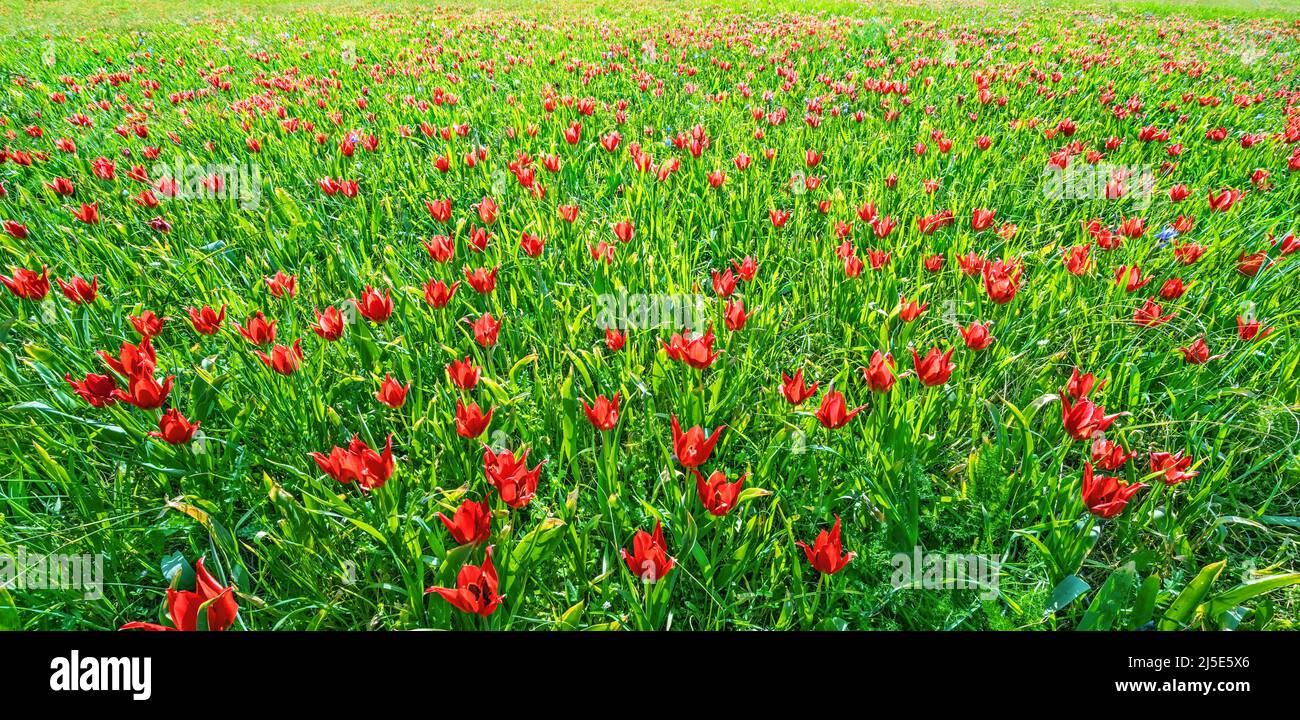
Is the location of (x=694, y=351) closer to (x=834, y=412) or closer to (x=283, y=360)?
(x=834, y=412)

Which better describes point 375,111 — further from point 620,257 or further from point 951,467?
point 951,467

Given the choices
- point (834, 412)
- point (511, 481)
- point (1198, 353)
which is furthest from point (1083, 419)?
point (511, 481)

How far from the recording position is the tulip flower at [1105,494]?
1281 mm

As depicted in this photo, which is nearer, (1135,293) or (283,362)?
(283,362)

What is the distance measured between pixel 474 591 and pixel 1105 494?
1.41 m

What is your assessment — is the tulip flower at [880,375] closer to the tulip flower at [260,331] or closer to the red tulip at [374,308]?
the red tulip at [374,308]

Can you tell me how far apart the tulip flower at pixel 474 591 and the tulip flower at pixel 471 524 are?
65 mm

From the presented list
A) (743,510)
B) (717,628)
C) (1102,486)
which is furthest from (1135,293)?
(717,628)

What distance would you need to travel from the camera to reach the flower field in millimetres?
1383

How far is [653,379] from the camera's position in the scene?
1.96 m

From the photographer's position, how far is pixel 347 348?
208 centimetres

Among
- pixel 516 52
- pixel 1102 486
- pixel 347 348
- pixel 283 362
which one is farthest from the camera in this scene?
pixel 516 52

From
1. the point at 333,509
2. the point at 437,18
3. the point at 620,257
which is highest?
the point at 437,18

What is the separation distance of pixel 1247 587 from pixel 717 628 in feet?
3.62
